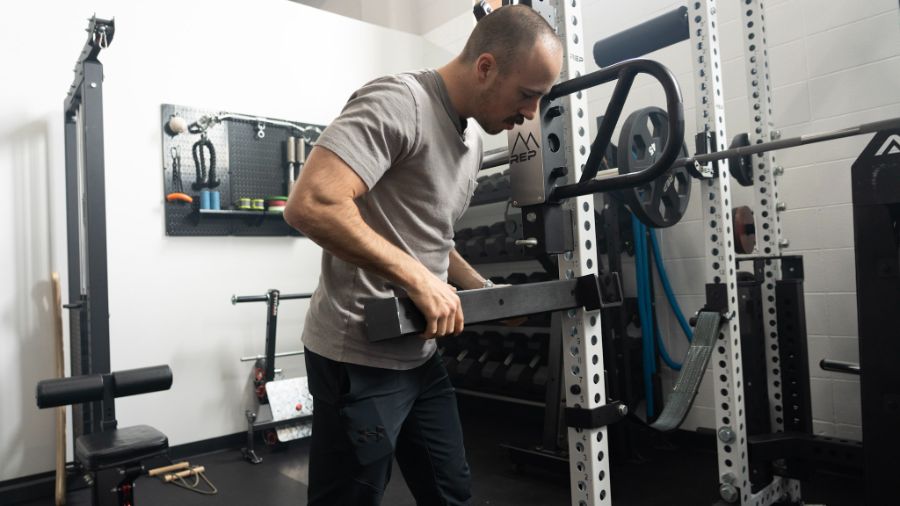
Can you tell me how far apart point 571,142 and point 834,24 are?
2.03 meters

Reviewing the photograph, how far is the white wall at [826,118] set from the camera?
246 cm

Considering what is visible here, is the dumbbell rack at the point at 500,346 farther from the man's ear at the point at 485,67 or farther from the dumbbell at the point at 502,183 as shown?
the man's ear at the point at 485,67

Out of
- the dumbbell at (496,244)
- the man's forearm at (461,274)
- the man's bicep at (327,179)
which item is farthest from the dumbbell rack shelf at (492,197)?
the man's bicep at (327,179)

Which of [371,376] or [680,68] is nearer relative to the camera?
[371,376]

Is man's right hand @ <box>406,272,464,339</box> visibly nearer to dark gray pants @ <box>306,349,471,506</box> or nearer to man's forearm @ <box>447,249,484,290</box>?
dark gray pants @ <box>306,349,471,506</box>

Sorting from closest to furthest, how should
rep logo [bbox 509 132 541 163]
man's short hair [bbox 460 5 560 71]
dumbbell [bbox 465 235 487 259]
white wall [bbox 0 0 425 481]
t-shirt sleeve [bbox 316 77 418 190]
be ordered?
1. t-shirt sleeve [bbox 316 77 418 190]
2. man's short hair [bbox 460 5 560 71]
3. rep logo [bbox 509 132 541 163]
4. white wall [bbox 0 0 425 481]
5. dumbbell [bbox 465 235 487 259]

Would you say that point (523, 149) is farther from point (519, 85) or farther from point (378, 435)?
point (378, 435)

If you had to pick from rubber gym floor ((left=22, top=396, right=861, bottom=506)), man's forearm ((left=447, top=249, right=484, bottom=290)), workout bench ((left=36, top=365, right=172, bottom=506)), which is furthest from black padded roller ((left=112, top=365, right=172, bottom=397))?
man's forearm ((left=447, top=249, right=484, bottom=290))

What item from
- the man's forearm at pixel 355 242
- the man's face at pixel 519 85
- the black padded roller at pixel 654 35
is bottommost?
the man's forearm at pixel 355 242

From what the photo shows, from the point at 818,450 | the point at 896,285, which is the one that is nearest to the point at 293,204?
the point at 896,285

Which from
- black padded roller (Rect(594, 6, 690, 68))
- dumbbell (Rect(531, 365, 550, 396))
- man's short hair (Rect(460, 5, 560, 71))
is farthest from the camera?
dumbbell (Rect(531, 365, 550, 396))

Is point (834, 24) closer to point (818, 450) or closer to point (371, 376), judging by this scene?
point (818, 450)

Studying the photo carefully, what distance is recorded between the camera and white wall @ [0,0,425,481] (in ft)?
9.54

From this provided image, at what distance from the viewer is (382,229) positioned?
1237 mm
